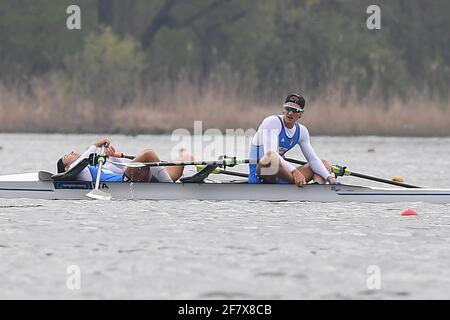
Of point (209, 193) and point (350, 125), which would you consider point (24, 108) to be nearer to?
point (350, 125)

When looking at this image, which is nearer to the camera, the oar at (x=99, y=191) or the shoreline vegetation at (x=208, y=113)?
the oar at (x=99, y=191)

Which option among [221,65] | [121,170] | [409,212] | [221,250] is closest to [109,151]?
[121,170]

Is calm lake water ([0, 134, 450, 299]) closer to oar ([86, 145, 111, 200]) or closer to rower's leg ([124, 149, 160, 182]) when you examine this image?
oar ([86, 145, 111, 200])

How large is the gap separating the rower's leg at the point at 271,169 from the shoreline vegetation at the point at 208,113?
1784 cm

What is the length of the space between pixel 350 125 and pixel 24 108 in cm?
941

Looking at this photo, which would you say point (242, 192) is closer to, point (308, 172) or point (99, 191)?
point (308, 172)

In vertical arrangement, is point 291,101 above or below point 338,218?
above

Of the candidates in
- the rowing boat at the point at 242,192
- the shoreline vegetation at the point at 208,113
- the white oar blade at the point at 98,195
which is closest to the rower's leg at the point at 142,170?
the rowing boat at the point at 242,192

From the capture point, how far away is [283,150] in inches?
561

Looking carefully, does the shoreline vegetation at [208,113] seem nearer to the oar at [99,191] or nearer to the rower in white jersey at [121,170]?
the rower in white jersey at [121,170]

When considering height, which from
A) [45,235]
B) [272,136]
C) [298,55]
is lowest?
[45,235]

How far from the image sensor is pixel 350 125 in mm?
31797

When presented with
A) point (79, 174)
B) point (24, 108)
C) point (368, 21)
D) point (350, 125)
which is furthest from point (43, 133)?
point (79, 174)

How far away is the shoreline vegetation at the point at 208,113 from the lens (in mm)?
31922
